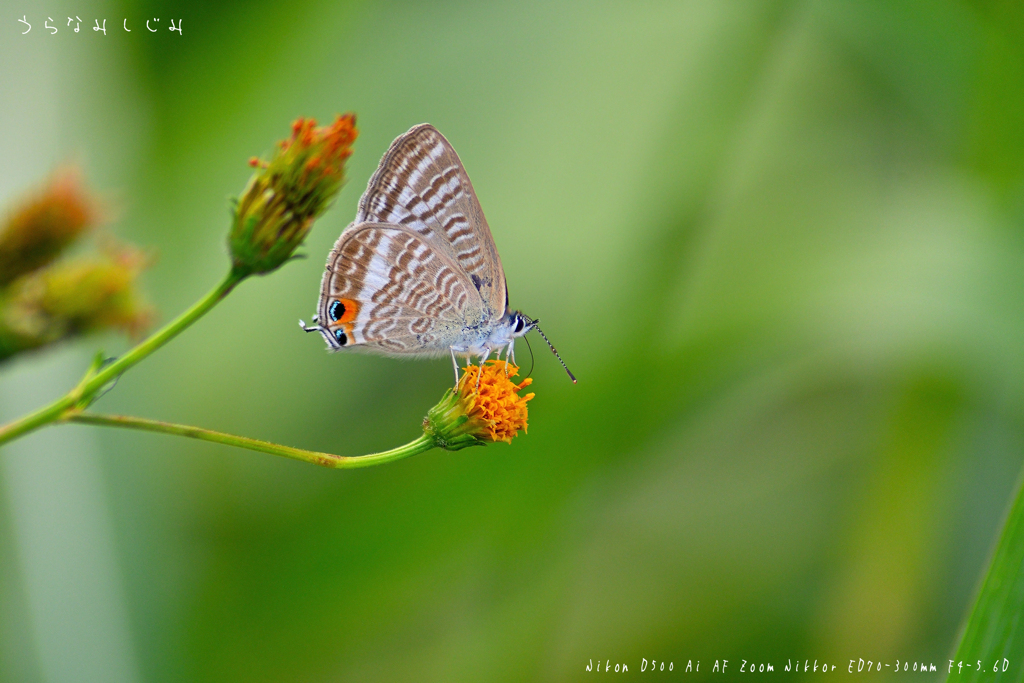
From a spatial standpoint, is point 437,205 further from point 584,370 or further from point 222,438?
point 584,370

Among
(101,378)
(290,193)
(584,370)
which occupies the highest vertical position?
(290,193)

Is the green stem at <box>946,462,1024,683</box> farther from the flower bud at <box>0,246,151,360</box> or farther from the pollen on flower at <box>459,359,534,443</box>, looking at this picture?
the flower bud at <box>0,246,151,360</box>

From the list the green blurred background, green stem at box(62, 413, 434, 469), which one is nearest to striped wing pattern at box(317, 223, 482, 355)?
green stem at box(62, 413, 434, 469)

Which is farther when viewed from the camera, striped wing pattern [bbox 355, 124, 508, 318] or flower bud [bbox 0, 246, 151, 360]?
striped wing pattern [bbox 355, 124, 508, 318]

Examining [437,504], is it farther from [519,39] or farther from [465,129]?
[519,39]

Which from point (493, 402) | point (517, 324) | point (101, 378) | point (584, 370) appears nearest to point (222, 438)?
point (101, 378)

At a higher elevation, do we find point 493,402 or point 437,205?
point 437,205
